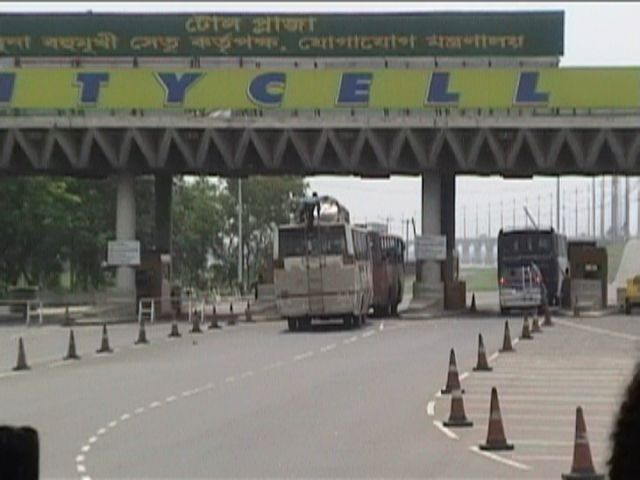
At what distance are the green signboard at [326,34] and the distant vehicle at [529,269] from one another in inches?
293

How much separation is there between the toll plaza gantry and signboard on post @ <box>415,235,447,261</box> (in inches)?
39.2

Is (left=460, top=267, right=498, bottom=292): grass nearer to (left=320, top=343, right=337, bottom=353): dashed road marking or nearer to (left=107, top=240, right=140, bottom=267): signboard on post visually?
(left=107, top=240, right=140, bottom=267): signboard on post

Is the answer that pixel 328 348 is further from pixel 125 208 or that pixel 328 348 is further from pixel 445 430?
pixel 125 208

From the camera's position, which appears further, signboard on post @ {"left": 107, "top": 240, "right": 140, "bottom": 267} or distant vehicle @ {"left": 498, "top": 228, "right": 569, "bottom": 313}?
distant vehicle @ {"left": 498, "top": 228, "right": 569, "bottom": 313}

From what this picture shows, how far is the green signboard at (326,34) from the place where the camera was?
188ft

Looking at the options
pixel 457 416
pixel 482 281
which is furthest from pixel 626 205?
pixel 457 416

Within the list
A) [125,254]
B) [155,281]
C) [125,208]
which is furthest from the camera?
[125,208]

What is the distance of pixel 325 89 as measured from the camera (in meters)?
56.0

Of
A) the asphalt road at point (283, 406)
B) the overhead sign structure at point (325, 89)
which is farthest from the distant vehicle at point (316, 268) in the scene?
the overhead sign structure at point (325, 89)

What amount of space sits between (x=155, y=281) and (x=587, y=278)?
1781 cm

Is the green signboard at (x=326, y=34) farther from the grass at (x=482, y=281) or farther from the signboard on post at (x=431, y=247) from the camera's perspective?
the grass at (x=482, y=281)

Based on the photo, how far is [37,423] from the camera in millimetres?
18078

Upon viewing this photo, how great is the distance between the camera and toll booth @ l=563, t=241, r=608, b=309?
193 feet

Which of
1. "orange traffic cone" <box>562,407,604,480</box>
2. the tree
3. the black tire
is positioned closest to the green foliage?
the tree
